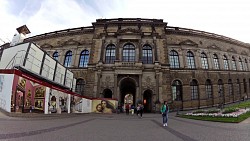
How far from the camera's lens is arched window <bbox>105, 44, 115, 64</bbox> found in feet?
88.2

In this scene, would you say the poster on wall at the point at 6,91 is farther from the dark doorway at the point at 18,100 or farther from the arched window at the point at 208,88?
the arched window at the point at 208,88

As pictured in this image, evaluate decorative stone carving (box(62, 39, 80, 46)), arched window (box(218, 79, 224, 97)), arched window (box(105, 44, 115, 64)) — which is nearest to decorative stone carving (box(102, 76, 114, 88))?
arched window (box(105, 44, 115, 64))

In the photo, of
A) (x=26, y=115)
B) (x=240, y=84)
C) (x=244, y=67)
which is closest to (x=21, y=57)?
(x=26, y=115)

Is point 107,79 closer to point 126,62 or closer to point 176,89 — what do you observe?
point 126,62

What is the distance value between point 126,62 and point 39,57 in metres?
14.0

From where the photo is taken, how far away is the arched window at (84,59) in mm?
28519

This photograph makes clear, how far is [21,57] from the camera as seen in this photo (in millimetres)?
11445

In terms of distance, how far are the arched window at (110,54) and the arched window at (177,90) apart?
39.0ft

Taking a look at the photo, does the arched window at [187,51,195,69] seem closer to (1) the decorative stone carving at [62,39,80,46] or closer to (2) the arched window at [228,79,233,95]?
(2) the arched window at [228,79,233,95]

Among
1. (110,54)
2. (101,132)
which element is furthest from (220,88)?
(101,132)

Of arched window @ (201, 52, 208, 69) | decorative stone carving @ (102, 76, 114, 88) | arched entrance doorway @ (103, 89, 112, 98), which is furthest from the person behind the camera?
arched window @ (201, 52, 208, 69)

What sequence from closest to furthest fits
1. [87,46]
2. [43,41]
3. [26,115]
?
[26,115]
[87,46]
[43,41]

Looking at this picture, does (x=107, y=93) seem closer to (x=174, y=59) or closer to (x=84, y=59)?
(x=84, y=59)

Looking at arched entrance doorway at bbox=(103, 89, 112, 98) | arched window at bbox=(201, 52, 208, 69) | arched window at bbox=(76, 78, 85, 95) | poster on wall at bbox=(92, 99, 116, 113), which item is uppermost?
arched window at bbox=(201, 52, 208, 69)
